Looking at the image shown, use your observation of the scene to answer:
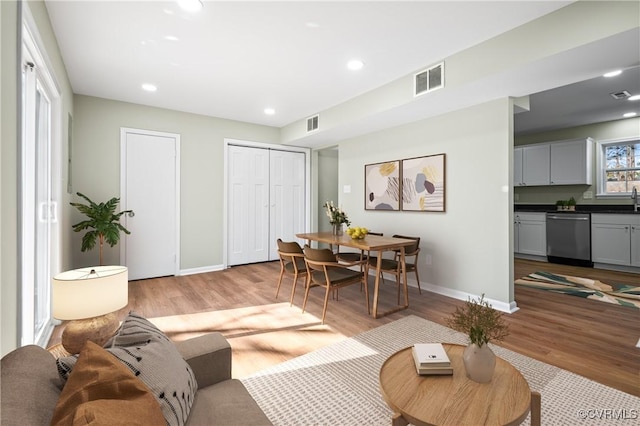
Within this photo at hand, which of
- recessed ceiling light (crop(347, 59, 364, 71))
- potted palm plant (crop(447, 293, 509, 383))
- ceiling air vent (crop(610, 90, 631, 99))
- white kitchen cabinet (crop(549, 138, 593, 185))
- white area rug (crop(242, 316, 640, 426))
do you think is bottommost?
white area rug (crop(242, 316, 640, 426))

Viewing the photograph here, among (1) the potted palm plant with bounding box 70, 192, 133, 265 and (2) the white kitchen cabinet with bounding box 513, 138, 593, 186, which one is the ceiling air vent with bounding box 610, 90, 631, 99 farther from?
(1) the potted palm plant with bounding box 70, 192, 133, 265

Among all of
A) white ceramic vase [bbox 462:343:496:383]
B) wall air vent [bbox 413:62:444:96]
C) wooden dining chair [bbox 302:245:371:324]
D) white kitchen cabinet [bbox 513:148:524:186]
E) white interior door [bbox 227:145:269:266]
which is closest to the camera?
white ceramic vase [bbox 462:343:496:383]

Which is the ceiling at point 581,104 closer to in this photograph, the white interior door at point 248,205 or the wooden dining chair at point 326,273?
the wooden dining chair at point 326,273

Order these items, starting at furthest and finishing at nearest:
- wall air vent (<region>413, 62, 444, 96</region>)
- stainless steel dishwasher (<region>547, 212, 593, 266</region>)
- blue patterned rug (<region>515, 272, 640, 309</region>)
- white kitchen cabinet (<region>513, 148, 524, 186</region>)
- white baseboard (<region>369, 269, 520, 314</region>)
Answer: white kitchen cabinet (<region>513, 148, 524, 186</region>)
stainless steel dishwasher (<region>547, 212, 593, 266</region>)
blue patterned rug (<region>515, 272, 640, 309</region>)
white baseboard (<region>369, 269, 520, 314</region>)
wall air vent (<region>413, 62, 444, 96</region>)

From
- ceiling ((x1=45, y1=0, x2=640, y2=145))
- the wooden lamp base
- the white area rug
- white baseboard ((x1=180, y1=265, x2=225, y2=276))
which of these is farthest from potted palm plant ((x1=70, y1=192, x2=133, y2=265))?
the white area rug

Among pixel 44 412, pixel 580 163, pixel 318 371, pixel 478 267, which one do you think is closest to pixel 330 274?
pixel 318 371

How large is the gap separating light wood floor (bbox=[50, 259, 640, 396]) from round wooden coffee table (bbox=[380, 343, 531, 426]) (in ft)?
4.06

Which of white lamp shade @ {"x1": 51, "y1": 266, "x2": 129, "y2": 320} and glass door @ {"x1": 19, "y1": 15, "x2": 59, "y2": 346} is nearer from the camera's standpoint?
white lamp shade @ {"x1": 51, "y1": 266, "x2": 129, "y2": 320}

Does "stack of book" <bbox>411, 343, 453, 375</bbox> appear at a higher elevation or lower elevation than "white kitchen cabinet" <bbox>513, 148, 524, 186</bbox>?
lower

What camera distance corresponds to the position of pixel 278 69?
327 cm

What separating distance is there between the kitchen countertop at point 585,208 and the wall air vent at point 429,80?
4173mm

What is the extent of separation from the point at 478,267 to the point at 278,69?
3174mm

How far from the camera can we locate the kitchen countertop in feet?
16.3

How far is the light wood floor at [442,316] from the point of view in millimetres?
2271
